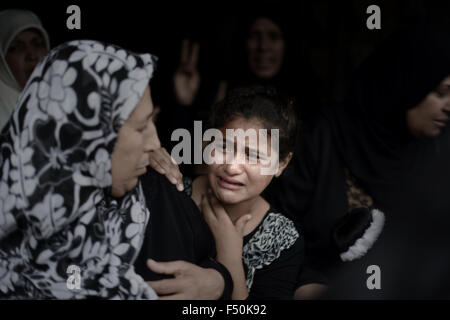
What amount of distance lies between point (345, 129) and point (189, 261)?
1096 millimetres

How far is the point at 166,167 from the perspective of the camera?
1.52 m

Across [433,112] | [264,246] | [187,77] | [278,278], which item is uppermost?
[187,77]

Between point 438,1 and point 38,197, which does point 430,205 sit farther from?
point 438,1

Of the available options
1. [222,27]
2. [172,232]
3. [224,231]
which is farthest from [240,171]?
[222,27]

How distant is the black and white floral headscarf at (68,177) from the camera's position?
1.10 meters

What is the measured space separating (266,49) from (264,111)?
1076 mm

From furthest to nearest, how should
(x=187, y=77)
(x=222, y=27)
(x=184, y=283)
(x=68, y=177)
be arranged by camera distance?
(x=222, y=27) < (x=187, y=77) < (x=184, y=283) < (x=68, y=177)

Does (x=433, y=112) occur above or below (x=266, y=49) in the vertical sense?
below

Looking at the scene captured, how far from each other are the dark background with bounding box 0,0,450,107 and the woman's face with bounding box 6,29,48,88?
560 mm

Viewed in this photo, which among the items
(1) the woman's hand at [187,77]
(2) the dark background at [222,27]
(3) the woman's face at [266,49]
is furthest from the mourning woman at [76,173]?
(2) the dark background at [222,27]


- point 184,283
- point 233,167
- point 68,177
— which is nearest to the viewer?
point 68,177

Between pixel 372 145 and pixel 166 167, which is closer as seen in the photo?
pixel 166 167

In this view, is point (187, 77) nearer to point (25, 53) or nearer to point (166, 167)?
point (25, 53)

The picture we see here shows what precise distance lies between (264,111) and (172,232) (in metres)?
0.53
